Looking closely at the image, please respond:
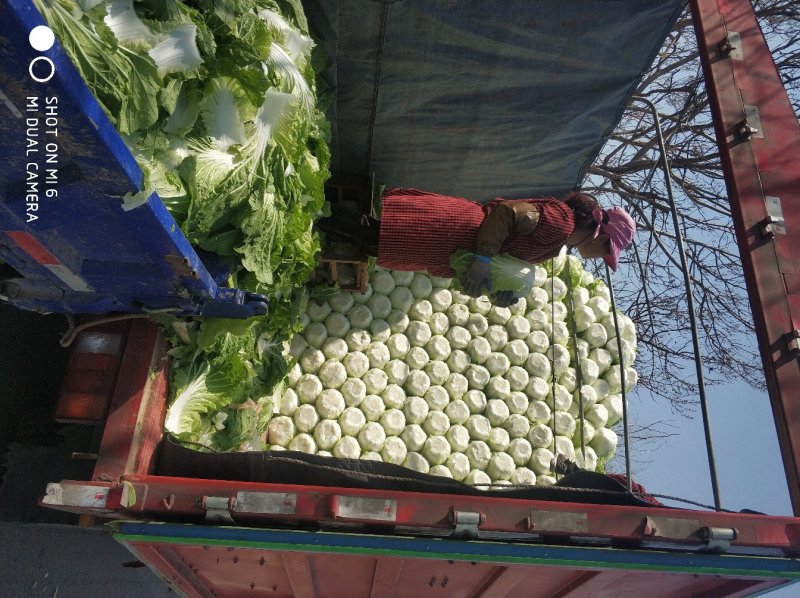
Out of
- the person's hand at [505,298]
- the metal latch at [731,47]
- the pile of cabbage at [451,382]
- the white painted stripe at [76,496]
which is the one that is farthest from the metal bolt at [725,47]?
the white painted stripe at [76,496]

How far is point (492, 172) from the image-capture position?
5.16m

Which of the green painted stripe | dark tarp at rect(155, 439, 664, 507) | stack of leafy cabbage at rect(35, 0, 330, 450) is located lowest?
the green painted stripe

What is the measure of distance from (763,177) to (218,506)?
3.62 m

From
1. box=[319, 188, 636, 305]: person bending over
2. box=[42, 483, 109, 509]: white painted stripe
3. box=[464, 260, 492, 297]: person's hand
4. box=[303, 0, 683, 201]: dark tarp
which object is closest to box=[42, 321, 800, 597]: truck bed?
box=[42, 483, 109, 509]: white painted stripe

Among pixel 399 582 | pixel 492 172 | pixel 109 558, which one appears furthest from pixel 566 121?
pixel 109 558

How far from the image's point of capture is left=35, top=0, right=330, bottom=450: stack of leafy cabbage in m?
2.04

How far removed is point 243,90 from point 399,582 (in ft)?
8.88

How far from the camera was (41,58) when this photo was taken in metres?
1.38

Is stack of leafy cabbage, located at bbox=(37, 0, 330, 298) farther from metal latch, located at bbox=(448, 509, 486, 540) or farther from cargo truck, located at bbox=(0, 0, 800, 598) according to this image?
metal latch, located at bbox=(448, 509, 486, 540)

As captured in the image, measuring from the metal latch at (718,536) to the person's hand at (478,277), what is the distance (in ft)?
5.73

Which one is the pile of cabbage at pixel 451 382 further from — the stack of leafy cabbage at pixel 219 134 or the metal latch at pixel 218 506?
the metal latch at pixel 218 506

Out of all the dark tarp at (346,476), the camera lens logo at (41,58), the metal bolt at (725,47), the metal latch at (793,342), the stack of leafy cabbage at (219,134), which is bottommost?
the dark tarp at (346,476)

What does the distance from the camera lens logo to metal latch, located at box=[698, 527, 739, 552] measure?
287cm

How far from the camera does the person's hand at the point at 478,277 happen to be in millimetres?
3641
